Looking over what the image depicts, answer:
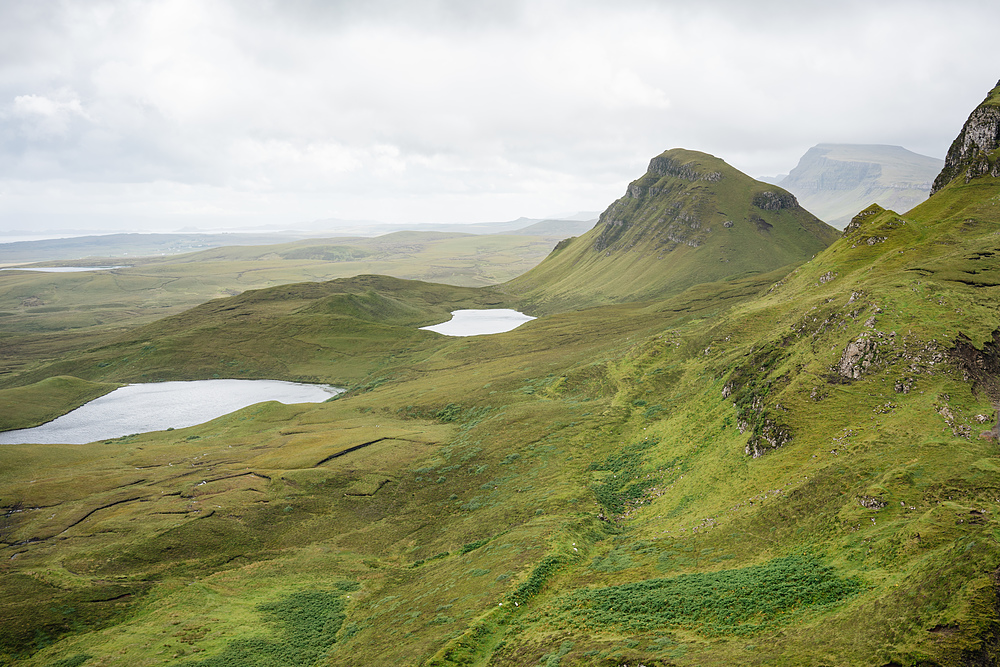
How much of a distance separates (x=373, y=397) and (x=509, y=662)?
82357 millimetres

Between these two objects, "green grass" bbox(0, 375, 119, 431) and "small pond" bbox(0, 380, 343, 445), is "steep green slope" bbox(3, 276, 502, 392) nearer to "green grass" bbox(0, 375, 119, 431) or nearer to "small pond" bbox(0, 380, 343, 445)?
"small pond" bbox(0, 380, 343, 445)

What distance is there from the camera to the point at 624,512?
43.0 metres

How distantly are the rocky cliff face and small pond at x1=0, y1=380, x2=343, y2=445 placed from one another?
12273cm

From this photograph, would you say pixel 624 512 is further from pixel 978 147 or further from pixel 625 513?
pixel 978 147

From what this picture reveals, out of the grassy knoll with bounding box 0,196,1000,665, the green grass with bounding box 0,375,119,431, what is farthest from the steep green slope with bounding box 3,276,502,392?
the grassy knoll with bounding box 0,196,1000,665

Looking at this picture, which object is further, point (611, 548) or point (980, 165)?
point (980, 165)

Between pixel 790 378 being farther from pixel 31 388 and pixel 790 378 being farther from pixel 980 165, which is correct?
pixel 31 388

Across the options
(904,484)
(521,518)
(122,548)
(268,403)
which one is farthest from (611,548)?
(268,403)

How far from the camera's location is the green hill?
23.1 meters

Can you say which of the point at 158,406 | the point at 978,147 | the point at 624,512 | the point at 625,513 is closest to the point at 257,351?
the point at 158,406

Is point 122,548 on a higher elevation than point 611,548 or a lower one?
lower

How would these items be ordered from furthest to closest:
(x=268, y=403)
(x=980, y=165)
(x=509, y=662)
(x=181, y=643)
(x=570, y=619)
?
1. (x=268, y=403)
2. (x=980, y=165)
3. (x=181, y=643)
4. (x=570, y=619)
5. (x=509, y=662)

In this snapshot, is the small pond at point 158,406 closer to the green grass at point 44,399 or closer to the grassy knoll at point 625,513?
the green grass at point 44,399

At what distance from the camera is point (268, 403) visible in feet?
333
